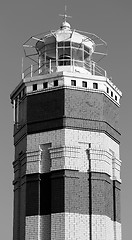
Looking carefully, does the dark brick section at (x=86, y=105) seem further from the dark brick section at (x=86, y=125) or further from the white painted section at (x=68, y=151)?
the white painted section at (x=68, y=151)

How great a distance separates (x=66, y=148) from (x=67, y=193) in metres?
2.02

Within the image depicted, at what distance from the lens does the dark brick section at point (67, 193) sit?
114ft

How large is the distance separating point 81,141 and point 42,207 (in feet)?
11.2

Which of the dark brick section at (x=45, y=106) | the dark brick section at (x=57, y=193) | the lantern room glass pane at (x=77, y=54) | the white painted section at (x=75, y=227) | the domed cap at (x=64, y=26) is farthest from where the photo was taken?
the domed cap at (x=64, y=26)

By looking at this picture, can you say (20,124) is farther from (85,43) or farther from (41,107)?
(85,43)

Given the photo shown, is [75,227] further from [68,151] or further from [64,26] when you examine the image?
[64,26]

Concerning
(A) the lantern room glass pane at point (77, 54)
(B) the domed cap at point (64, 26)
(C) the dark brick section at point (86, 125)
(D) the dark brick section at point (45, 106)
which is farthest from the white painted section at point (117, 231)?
(B) the domed cap at point (64, 26)

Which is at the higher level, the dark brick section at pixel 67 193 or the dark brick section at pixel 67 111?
the dark brick section at pixel 67 111

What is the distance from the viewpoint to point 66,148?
35.3 metres

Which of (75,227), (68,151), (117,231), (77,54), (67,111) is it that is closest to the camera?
(75,227)

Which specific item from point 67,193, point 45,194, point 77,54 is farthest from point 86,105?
point 45,194

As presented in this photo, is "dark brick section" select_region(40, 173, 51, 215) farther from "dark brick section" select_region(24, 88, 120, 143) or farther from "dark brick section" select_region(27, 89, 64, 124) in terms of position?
"dark brick section" select_region(27, 89, 64, 124)

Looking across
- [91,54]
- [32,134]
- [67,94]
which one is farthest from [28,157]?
[91,54]

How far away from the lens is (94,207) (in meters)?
34.9
